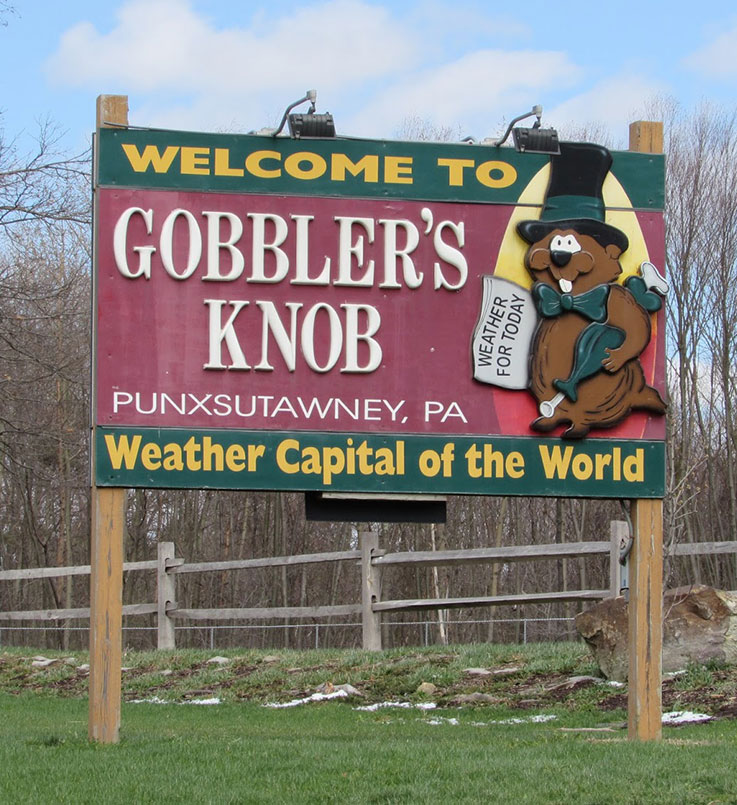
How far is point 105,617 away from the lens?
8.96m

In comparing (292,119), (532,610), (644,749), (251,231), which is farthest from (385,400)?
(532,610)


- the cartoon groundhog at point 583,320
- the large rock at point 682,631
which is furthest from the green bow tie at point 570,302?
the large rock at point 682,631

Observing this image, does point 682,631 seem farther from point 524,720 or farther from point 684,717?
point 524,720

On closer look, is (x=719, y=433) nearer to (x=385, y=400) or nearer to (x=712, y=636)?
(x=712, y=636)

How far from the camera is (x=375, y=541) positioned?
16.1 metres

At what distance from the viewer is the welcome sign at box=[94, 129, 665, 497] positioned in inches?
358

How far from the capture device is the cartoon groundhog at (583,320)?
9359 mm

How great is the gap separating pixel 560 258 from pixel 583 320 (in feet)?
1.56

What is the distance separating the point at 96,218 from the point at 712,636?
6.75 meters

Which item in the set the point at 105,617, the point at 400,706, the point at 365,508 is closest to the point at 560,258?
the point at 365,508

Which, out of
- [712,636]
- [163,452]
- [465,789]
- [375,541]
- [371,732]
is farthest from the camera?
[375,541]

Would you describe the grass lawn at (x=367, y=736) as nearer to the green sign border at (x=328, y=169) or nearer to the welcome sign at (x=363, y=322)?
the welcome sign at (x=363, y=322)

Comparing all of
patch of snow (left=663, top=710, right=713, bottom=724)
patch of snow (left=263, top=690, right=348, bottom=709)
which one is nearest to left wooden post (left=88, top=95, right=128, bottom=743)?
patch of snow (left=263, top=690, right=348, bottom=709)

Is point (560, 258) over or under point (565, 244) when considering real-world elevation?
under
